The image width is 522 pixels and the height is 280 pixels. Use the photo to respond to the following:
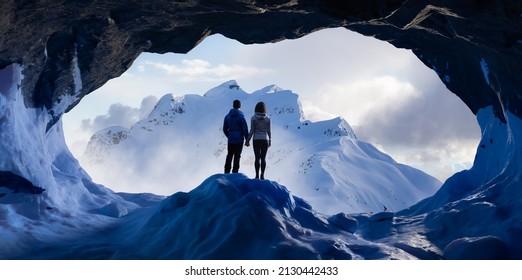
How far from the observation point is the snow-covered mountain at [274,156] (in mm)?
36719

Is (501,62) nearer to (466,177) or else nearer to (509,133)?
(509,133)

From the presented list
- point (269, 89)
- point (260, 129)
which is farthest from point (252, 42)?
point (269, 89)

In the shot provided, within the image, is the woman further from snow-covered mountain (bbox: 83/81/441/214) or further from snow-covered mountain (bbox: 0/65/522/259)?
snow-covered mountain (bbox: 83/81/441/214)

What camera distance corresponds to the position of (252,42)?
12.1 meters

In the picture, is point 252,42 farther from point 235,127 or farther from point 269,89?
point 269,89

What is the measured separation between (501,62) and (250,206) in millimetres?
5008

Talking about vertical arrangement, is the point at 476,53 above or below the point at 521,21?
above

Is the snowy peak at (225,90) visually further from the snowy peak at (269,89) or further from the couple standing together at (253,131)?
the couple standing together at (253,131)

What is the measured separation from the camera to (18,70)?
847 cm

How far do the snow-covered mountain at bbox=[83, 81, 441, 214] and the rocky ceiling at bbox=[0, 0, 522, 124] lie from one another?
1756cm

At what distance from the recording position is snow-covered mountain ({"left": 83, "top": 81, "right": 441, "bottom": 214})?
3672 centimetres

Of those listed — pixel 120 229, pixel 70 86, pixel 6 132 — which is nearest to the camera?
pixel 6 132

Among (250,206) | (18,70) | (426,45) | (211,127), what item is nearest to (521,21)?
(250,206)

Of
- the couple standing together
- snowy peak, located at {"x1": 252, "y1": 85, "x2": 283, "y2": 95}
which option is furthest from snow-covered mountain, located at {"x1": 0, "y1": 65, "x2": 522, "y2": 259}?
snowy peak, located at {"x1": 252, "y1": 85, "x2": 283, "y2": 95}
